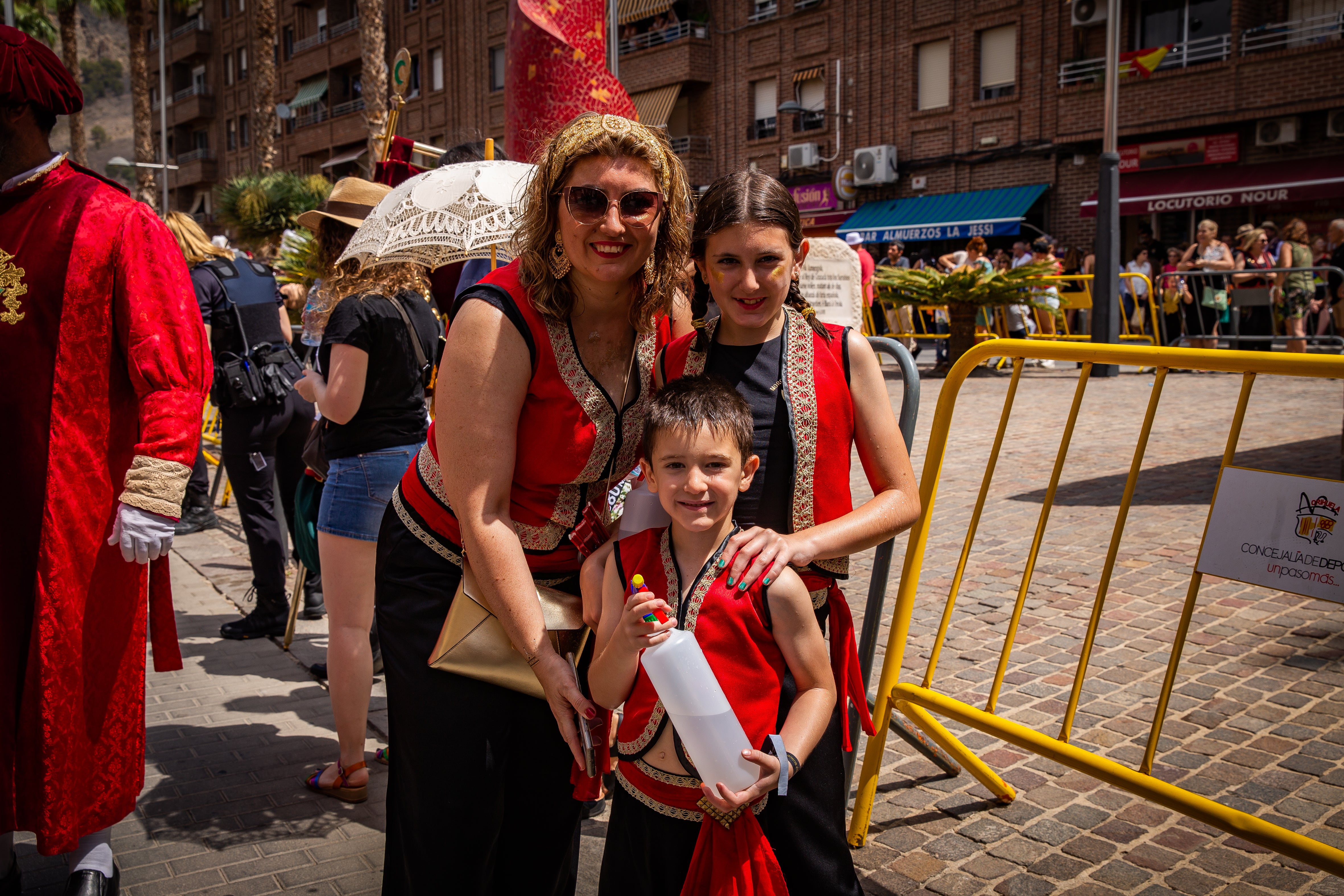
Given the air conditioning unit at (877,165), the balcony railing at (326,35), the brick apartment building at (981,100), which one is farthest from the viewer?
the balcony railing at (326,35)

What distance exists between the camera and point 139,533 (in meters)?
2.65

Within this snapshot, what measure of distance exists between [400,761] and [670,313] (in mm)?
1181

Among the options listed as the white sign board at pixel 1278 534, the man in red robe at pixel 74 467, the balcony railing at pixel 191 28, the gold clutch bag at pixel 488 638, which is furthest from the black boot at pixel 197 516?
the balcony railing at pixel 191 28

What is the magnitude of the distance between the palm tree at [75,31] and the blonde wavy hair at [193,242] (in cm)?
2899

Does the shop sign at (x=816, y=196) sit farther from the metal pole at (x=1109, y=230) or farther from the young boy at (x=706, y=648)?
the young boy at (x=706, y=648)

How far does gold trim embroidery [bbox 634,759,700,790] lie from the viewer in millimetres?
2086

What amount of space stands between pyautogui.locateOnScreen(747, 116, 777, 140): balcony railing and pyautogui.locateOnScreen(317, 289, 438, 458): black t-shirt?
1129 inches

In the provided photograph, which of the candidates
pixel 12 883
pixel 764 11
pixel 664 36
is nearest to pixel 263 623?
pixel 12 883

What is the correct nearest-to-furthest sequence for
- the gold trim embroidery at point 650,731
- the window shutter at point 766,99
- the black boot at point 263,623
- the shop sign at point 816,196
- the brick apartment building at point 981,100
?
the gold trim embroidery at point 650,731 → the black boot at point 263,623 → the brick apartment building at point 981,100 → the shop sign at point 816,196 → the window shutter at point 766,99

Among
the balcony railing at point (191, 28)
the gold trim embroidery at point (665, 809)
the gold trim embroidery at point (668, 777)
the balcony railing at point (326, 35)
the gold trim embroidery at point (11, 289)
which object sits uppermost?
the balcony railing at point (191, 28)

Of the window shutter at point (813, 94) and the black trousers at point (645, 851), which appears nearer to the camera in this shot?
the black trousers at point (645, 851)

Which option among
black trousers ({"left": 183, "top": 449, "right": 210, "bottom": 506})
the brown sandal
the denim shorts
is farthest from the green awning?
the brown sandal

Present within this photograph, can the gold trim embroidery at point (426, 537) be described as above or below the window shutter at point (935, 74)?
below

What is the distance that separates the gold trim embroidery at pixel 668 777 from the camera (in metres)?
2.09
